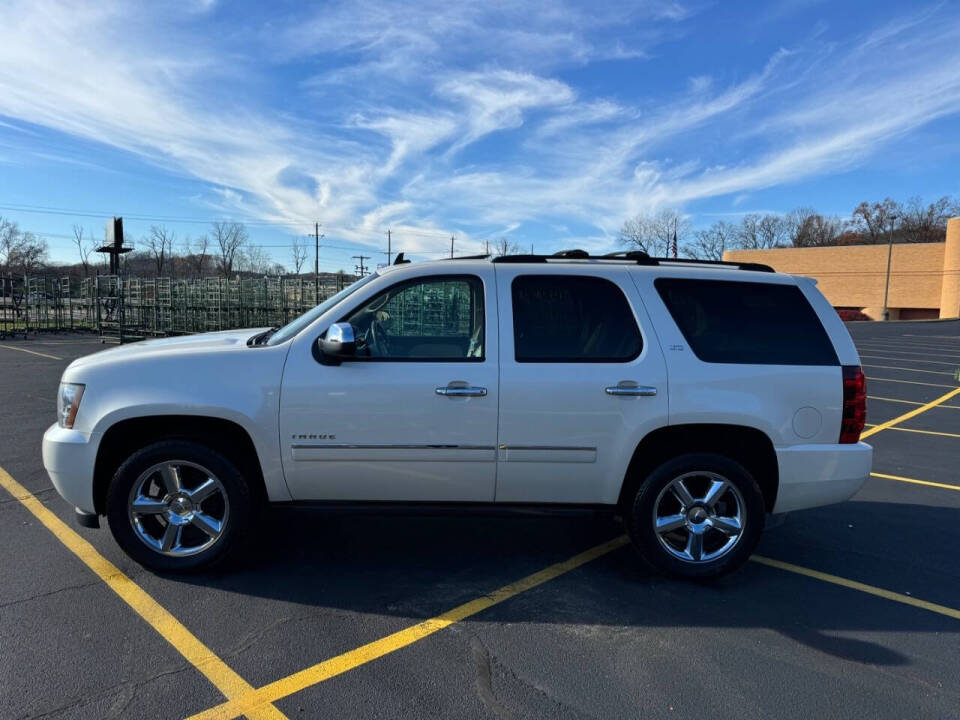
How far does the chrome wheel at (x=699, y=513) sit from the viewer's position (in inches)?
146

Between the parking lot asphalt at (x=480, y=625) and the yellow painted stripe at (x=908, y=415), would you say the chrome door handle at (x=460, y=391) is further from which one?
the yellow painted stripe at (x=908, y=415)

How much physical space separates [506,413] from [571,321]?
26.9 inches

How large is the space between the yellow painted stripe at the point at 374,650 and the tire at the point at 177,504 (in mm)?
1116

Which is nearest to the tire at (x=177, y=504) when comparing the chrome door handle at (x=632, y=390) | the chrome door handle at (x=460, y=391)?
the chrome door handle at (x=460, y=391)

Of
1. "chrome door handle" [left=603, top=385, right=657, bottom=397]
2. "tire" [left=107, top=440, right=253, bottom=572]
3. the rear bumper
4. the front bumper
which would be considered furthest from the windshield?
the rear bumper

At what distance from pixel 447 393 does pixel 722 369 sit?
63.5 inches

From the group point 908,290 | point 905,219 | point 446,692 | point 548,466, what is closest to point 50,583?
point 446,692

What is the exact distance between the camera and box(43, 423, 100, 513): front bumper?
3.50 m

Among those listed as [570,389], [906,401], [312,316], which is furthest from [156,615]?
[906,401]

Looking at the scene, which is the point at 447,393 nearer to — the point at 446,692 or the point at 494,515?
the point at 494,515

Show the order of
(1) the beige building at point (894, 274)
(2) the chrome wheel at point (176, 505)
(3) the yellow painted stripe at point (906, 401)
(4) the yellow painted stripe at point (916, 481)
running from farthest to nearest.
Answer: (1) the beige building at point (894, 274)
(3) the yellow painted stripe at point (906, 401)
(4) the yellow painted stripe at point (916, 481)
(2) the chrome wheel at point (176, 505)

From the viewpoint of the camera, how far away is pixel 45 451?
3.57 metres

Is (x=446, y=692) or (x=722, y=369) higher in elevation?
(x=722, y=369)

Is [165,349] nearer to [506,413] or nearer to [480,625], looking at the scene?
[506,413]
